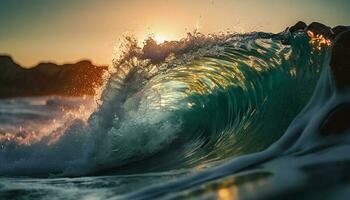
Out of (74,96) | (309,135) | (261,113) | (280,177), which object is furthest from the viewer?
(74,96)

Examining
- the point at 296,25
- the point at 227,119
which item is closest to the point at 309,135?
the point at 227,119

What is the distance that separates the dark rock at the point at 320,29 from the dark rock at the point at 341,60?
46.9 inches

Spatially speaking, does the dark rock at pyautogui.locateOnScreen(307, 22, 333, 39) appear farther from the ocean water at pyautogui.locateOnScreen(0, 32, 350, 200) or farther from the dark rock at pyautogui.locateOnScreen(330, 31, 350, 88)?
the dark rock at pyautogui.locateOnScreen(330, 31, 350, 88)

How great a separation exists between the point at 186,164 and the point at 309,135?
1.44m

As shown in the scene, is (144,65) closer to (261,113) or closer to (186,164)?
(261,113)

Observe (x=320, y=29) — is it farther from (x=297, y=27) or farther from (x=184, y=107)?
(x=184, y=107)

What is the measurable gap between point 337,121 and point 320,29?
3351 millimetres

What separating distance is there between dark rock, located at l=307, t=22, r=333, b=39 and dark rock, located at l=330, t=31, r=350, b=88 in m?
1.19

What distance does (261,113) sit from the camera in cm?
641

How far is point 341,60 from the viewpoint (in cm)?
505

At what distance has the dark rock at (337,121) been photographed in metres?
3.83

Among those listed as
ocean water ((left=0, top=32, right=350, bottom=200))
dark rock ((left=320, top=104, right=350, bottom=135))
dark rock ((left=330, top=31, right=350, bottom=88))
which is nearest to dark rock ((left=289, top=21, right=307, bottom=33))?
ocean water ((left=0, top=32, right=350, bottom=200))

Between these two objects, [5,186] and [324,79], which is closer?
[5,186]

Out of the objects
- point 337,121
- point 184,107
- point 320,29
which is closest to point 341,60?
point 337,121
